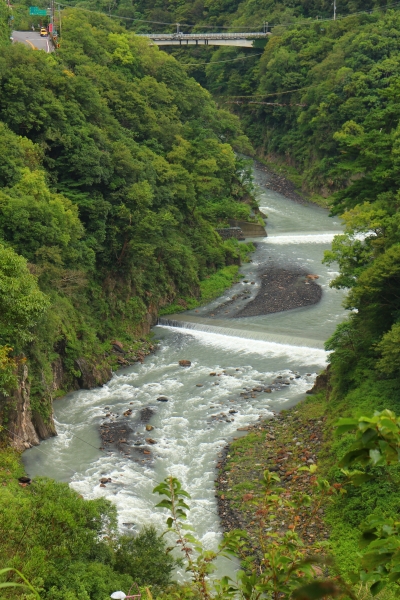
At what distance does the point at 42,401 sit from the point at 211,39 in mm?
52365

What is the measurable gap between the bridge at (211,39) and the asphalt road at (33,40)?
19773 millimetres

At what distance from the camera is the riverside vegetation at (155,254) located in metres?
5.50

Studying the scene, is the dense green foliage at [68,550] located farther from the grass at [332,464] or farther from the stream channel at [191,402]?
the stream channel at [191,402]

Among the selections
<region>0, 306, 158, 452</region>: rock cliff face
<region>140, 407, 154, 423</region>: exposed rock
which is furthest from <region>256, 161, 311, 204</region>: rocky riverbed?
<region>140, 407, 154, 423</region>: exposed rock

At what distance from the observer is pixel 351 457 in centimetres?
281

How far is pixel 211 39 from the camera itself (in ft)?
212

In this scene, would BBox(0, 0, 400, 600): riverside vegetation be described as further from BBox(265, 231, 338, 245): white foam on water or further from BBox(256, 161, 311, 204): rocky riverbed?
BBox(265, 231, 338, 245): white foam on water

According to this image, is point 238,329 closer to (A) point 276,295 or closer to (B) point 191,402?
(A) point 276,295

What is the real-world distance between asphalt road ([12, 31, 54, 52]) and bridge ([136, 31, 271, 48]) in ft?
64.9

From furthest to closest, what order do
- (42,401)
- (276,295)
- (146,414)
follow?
(276,295) → (146,414) → (42,401)

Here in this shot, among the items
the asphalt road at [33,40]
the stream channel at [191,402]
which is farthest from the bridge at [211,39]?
the stream channel at [191,402]

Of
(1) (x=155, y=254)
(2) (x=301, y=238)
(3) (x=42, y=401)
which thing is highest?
(1) (x=155, y=254)

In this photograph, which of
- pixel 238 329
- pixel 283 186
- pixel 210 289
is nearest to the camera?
pixel 238 329

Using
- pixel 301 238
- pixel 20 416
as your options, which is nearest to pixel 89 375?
pixel 20 416
